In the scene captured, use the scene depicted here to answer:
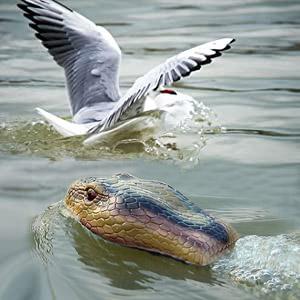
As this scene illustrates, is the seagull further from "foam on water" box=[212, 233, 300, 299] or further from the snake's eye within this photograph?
"foam on water" box=[212, 233, 300, 299]

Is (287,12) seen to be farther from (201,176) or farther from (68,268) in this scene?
(68,268)

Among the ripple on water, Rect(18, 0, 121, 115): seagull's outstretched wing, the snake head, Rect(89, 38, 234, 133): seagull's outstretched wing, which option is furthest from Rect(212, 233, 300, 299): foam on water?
Rect(18, 0, 121, 115): seagull's outstretched wing

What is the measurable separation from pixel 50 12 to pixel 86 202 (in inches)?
132

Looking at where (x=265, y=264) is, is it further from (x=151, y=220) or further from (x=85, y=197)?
(x=85, y=197)

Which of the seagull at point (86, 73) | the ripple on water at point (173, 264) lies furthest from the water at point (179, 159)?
the seagull at point (86, 73)

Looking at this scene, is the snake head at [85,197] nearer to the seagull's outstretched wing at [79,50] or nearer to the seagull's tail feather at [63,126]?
the seagull's tail feather at [63,126]

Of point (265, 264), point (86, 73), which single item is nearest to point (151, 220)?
point (265, 264)

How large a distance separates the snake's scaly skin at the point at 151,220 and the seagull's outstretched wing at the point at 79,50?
2839 mm

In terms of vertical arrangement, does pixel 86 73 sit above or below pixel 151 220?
below

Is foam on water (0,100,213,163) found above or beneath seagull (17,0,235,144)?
beneath

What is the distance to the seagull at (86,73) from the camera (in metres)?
7.26

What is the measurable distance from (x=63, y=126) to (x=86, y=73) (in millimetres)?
853

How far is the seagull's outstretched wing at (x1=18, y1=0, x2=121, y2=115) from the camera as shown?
7.86 metres

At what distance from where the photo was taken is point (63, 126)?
7254 mm
